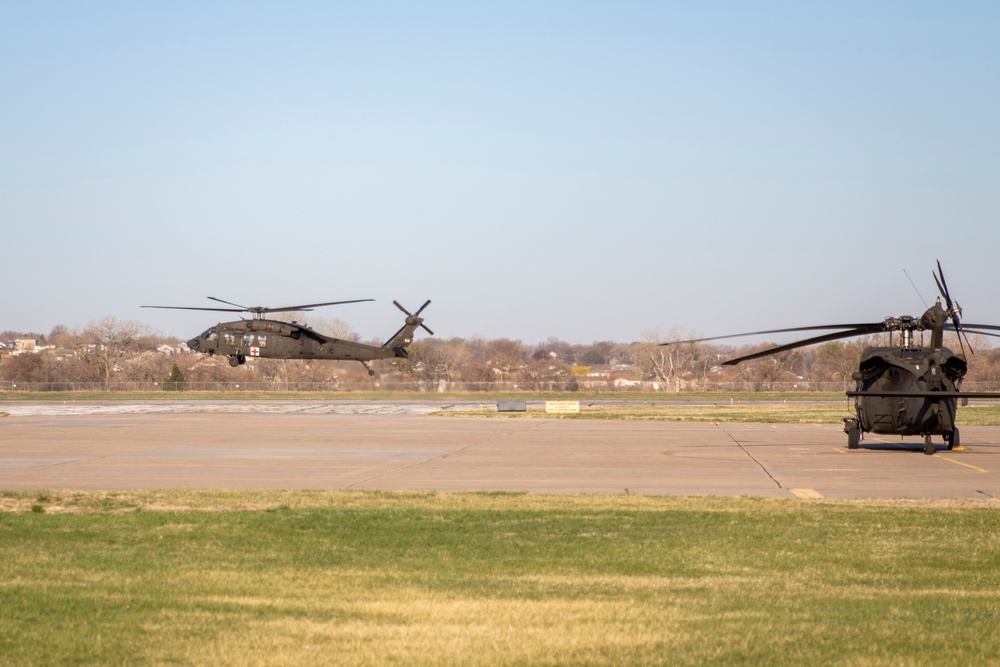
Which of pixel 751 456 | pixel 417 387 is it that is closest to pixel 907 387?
pixel 751 456

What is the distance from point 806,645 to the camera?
7.95 m

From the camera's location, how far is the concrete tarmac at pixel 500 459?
71.6ft

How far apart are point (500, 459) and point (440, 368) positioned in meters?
87.5

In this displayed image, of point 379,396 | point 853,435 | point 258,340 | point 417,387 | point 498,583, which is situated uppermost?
point 258,340

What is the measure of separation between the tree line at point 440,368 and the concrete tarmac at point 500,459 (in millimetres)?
51201

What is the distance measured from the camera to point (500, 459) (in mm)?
27953

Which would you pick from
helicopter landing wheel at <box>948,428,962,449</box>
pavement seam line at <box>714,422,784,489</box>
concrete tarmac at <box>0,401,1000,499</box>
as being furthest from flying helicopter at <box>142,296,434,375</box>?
helicopter landing wheel at <box>948,428,962,449</box>

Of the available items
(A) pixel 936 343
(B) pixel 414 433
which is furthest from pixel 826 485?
(B) pixel 414 433

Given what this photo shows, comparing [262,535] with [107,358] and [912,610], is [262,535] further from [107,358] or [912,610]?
[107,358]

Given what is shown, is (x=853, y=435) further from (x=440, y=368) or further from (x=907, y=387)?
(x=440, y=368)

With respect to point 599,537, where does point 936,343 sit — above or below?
above

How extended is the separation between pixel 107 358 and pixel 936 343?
12077cm

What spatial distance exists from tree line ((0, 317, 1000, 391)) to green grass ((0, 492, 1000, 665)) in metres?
74.9

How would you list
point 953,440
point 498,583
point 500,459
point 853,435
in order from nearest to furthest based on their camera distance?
point 498,583 < point 500,459 < point 953,440 < point 853,435
